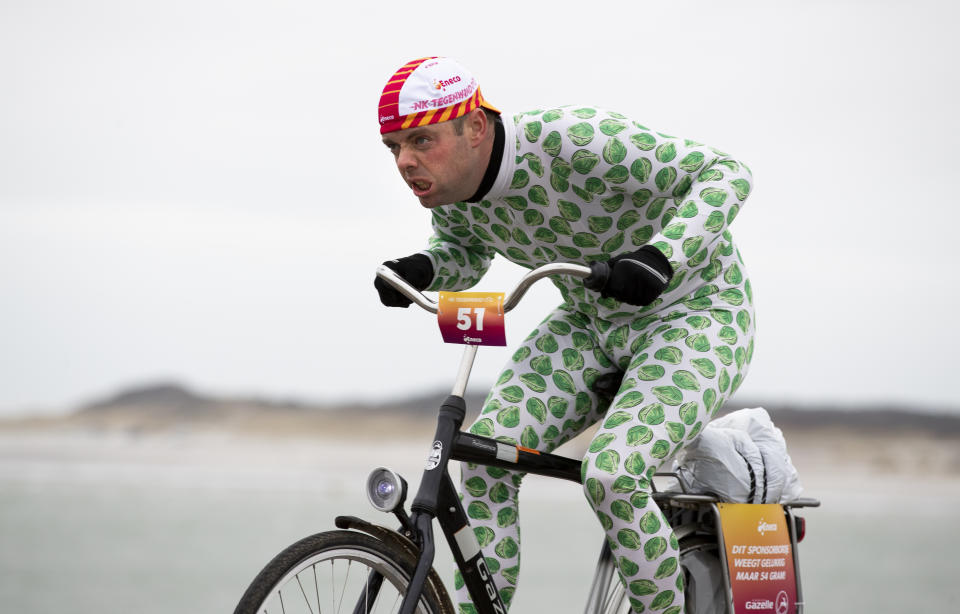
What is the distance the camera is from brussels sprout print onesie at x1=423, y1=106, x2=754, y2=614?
195 cm

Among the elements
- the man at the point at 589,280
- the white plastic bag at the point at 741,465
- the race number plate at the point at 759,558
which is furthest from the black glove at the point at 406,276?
the race number plate at the point at 759,558

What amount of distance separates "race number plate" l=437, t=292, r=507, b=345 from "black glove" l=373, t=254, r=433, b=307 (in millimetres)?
248

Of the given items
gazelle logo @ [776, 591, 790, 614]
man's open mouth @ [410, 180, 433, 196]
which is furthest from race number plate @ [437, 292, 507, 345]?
gazelle logo @ [776, 591, 790, 614]

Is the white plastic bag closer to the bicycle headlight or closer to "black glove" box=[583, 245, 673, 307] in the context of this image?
"black glove" box=[583, 245, 673, 307]

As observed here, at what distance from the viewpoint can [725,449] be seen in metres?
2.29

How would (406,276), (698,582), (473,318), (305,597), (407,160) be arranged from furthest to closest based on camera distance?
(698,582) → (406,276) → (407,160) → (473,318) → (305,597)

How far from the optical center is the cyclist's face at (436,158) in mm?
1881

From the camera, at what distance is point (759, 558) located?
7.46 feet

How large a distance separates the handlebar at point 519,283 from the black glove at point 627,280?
2cm

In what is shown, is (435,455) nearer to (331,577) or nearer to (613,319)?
(331,577)

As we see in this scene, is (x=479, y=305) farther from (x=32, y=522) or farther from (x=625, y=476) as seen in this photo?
(x=32, y=522)

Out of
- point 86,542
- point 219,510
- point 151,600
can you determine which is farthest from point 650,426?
point 219,510

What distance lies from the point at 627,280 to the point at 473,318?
0.88 feet

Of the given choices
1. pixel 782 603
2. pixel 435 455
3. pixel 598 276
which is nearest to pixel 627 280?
pixel 598 276
